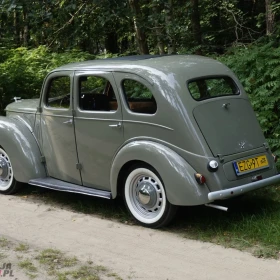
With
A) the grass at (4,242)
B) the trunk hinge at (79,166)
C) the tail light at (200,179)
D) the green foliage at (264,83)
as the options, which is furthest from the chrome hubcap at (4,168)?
the green foliage at (264,83)

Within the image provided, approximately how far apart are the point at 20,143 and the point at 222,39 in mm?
9588

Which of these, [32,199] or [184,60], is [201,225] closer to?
[184,60]

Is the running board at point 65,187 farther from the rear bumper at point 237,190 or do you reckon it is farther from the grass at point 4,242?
the rear bumper at point 237,190

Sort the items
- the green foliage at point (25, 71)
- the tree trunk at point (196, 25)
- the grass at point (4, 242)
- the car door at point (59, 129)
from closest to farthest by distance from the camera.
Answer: the grass at point (4, 242)
the car door at point (59, 129)
the green foliage at point (25, 71)
the tree trunk at point (196, 25)

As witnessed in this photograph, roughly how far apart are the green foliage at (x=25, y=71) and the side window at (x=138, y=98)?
568 centimetres

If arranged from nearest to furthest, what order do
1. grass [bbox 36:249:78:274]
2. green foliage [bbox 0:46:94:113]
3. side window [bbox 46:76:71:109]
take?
grass [bbox 36:249:78:274], side window [bbox 46:76:71:109], green foliage [bbox 0:46:94:113]

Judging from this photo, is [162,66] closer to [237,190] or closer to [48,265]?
[237,190]

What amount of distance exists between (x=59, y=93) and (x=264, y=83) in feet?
11.8

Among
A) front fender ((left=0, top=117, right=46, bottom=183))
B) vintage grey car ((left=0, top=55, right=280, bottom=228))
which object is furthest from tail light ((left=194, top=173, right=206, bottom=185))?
front fender ((left=0, top=117, right=46, bottom=183))

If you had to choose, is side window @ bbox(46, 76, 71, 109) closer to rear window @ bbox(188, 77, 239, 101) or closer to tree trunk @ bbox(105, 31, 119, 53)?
rear window @ bbox(188, 77, 239, 101)

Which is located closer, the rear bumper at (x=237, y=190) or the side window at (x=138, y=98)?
the rear bumper at (x=237, y=190)

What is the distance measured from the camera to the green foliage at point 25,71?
10.7 meters

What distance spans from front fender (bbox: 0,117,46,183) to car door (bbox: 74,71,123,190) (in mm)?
836

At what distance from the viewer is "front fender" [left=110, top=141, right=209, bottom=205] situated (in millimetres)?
4840
